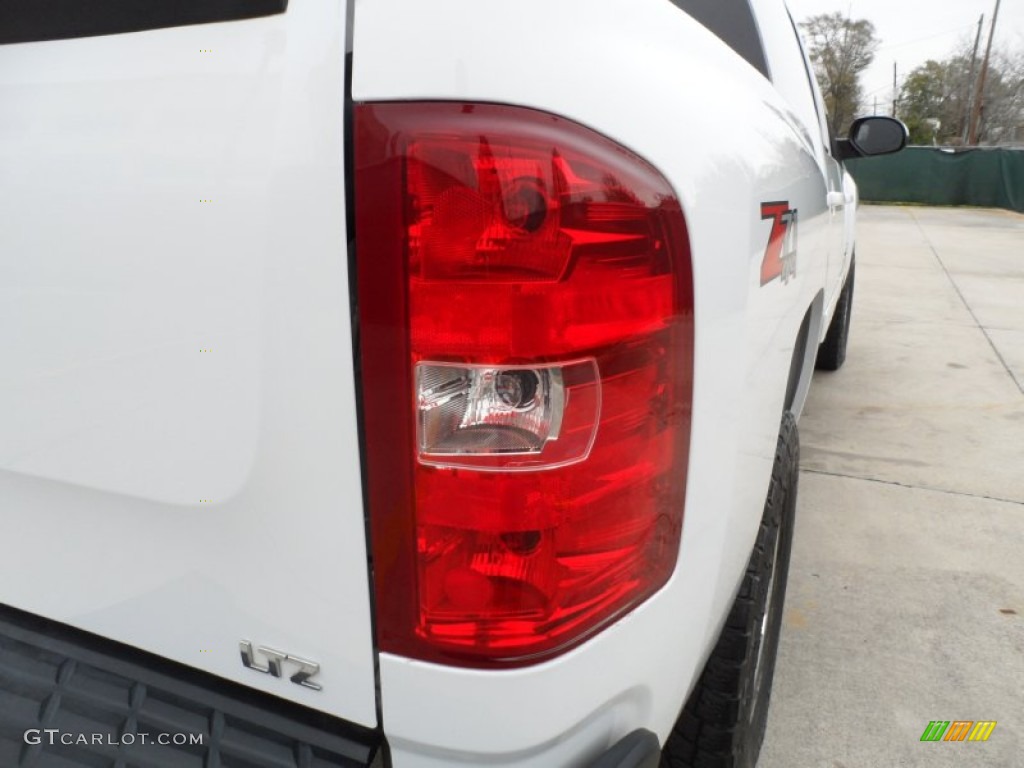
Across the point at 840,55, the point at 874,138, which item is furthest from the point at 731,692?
the point at 840,55

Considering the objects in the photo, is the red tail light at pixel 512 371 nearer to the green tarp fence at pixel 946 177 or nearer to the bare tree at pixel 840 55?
the green tarp fence at pixel 946 177

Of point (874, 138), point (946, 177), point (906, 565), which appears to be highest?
point (874, 138)

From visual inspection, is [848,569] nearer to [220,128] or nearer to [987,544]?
[987,544]

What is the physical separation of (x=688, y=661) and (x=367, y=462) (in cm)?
53

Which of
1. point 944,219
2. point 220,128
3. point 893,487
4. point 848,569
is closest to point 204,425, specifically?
point 220,128

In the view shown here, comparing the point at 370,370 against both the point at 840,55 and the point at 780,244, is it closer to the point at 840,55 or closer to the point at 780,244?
the point at 780,244

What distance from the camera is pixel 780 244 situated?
128 centimetres

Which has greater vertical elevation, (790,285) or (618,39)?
(618,39)

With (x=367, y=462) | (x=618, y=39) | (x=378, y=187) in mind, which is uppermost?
(x=618, y=39)

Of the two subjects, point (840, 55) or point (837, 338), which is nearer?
point (837, 338)

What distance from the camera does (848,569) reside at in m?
2.89

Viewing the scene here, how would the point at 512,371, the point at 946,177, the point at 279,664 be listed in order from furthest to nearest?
the point at 946,177, the point at 279,664, the point at 512,371

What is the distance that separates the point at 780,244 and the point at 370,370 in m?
0.74

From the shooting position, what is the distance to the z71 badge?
3.78ft
